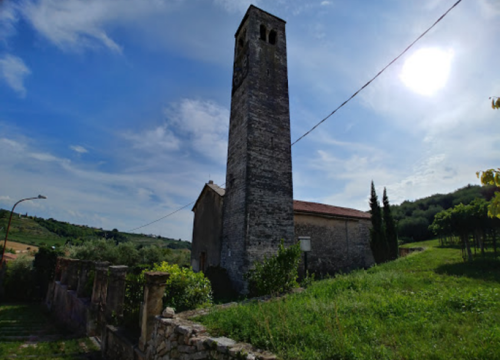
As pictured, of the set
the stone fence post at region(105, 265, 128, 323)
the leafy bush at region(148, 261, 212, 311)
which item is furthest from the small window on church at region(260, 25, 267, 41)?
the stone fence post at region(105, 265, 128, 323)

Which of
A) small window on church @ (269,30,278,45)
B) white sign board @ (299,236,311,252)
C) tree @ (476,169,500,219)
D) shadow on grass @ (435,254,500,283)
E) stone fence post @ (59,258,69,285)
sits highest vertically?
small window on church @ (269,30,278,45)

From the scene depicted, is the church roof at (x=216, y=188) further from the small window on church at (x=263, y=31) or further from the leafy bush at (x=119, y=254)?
the leafy bush at (x=119, y=254)

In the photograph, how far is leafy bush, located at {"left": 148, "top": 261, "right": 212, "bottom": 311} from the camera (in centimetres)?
743

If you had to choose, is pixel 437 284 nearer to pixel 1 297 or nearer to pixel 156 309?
pixel 156 309

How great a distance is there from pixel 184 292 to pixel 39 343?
6015mm

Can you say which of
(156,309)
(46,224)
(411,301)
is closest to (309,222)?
(411,301)

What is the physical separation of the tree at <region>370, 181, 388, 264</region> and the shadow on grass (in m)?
6.51

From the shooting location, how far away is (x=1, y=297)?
2042cm

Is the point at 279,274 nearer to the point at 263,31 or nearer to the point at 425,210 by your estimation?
the point at 263,31

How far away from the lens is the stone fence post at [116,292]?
26.6 feet

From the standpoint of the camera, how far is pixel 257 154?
13.9 metres

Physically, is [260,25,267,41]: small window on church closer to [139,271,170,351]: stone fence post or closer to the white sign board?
the white sign board

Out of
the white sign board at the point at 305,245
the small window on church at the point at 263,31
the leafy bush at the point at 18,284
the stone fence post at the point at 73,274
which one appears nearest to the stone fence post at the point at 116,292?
the stone fence post at the point at 73,274

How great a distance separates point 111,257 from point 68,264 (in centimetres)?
1171
